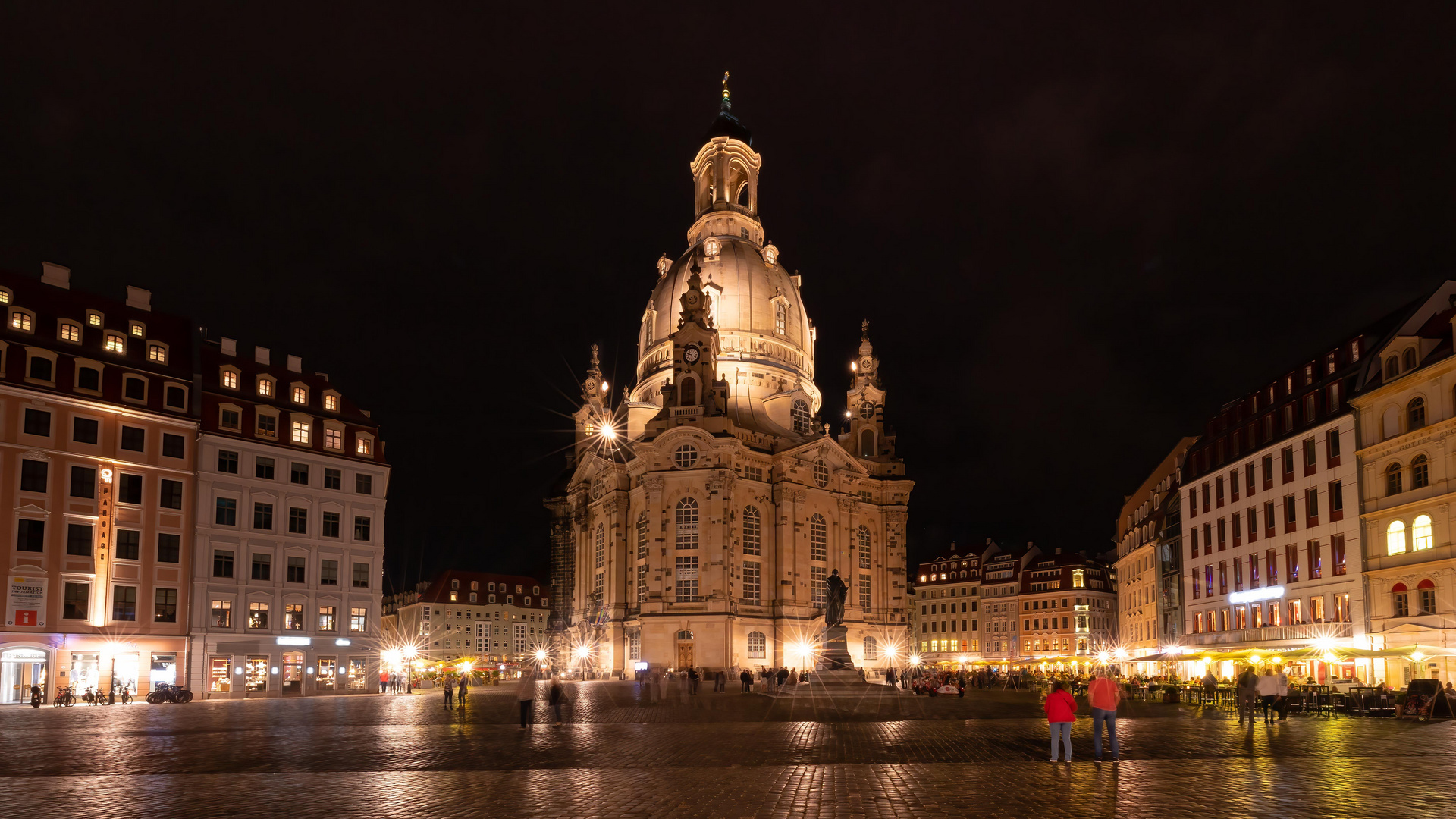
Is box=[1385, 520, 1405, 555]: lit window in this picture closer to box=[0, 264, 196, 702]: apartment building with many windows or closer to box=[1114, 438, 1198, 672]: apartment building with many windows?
box=[1114, 438, 1198, 672]: apartment building with many windows

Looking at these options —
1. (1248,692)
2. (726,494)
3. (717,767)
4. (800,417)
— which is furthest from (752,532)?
(717,767)

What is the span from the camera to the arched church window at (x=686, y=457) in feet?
305

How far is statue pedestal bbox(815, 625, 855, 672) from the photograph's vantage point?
62031mm

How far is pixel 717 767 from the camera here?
2164cm

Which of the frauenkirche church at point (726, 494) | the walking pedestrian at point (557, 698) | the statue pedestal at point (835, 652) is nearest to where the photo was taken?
the walking pedestrian at point (557, 698)

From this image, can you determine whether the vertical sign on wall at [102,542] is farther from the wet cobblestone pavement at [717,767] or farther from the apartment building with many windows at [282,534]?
the wet cobblestone pavement at [717,767]

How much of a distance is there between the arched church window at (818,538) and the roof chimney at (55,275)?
5898 cm

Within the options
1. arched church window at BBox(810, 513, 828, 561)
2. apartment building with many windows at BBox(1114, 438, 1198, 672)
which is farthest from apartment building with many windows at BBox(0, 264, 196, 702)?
apartment building with many windows at BBox(1114, 438, 1198, 672)

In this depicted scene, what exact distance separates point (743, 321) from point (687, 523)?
24429mm

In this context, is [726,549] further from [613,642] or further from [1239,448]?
[1239,448]

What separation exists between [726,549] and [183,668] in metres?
42.4

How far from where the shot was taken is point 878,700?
5066cm

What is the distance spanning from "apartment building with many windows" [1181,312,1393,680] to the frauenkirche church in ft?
106

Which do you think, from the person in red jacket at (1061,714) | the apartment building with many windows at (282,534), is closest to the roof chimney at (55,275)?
the apartment building with many windows at (282,534)
